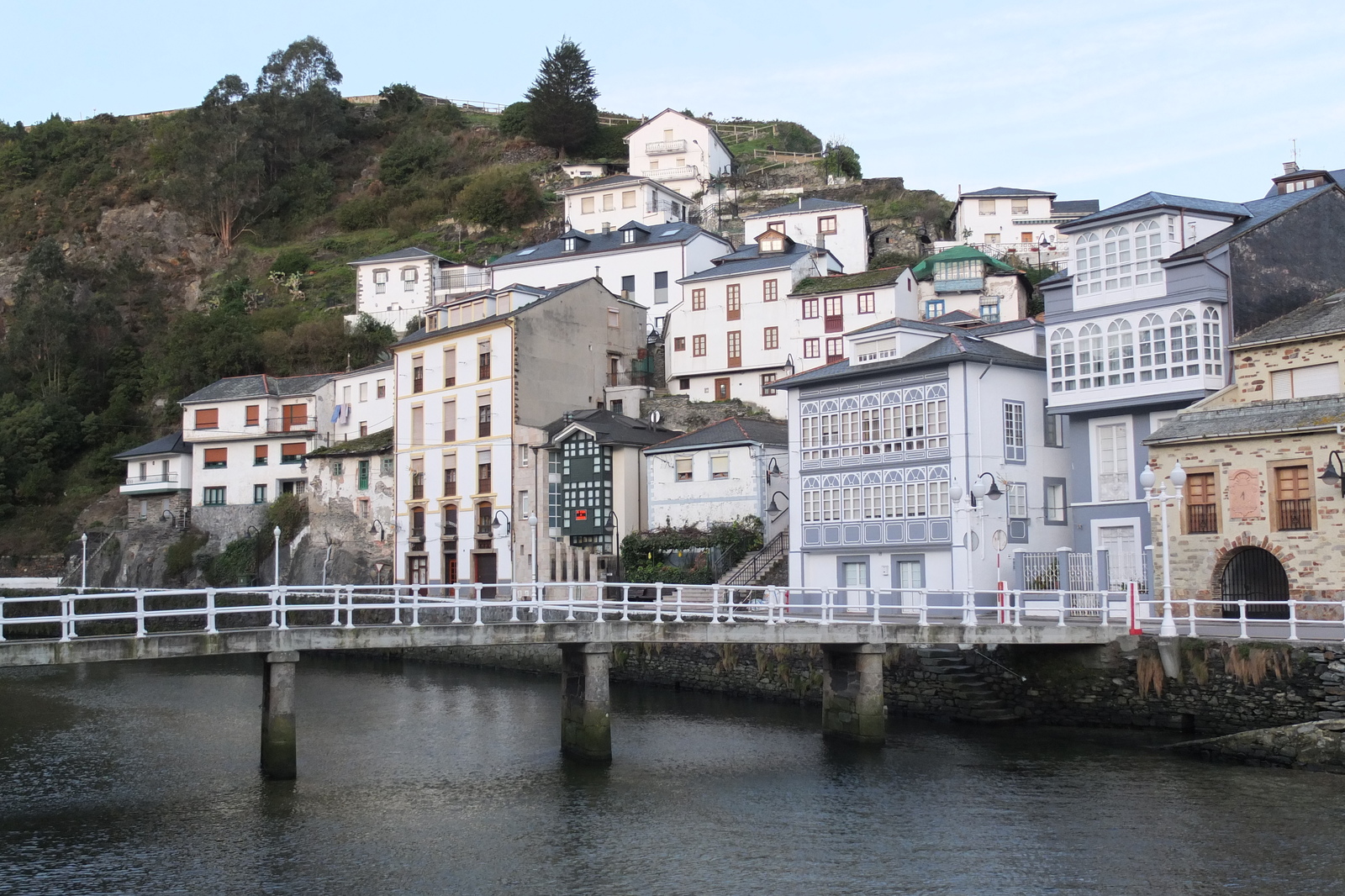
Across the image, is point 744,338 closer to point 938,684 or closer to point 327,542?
point 327,542

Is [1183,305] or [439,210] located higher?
[439,210]

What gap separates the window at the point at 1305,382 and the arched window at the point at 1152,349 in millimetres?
3007

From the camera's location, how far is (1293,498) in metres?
33.3

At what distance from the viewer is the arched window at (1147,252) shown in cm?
3919

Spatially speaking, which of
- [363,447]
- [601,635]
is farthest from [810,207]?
[601,635]

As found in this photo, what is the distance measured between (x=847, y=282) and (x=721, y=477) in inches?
642

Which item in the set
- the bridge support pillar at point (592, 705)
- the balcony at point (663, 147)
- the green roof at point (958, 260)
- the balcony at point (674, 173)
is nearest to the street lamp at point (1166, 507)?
the bridge support pillar at point (592, 705)

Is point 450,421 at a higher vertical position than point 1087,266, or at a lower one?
lower

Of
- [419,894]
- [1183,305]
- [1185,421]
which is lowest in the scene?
[419,894]

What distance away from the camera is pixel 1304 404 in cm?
3456

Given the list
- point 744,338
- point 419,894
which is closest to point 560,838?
point 419,894

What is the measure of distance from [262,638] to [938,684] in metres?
17.7

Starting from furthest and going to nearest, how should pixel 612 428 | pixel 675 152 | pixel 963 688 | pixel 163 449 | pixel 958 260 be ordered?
pixel 675 152
pixel 163 449
pixel 958 260
pixel 612 428
pixel 963 688

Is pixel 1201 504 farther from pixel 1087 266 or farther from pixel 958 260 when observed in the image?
pixel 958 260
